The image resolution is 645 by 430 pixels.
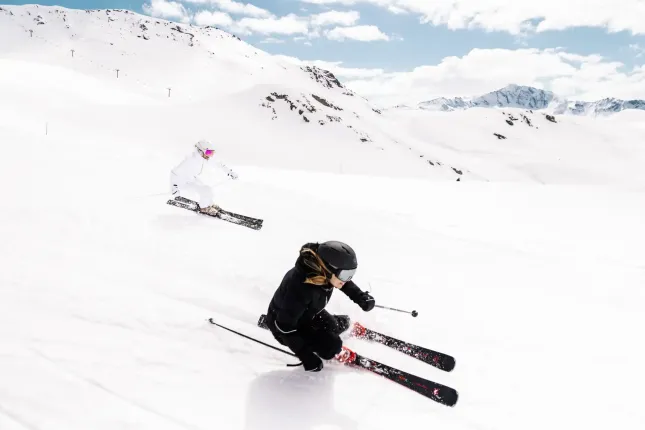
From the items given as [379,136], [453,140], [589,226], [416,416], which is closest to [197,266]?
[416,416]

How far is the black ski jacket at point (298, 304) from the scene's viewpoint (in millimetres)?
4121

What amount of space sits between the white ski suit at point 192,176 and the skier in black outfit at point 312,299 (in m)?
5.27

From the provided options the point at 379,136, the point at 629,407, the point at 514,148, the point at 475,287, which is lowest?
the point at 629,407

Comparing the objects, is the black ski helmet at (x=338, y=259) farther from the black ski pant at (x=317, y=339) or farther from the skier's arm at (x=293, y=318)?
the black ski pant at (x=317, y=339)

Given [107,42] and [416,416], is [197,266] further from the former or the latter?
[107,42]

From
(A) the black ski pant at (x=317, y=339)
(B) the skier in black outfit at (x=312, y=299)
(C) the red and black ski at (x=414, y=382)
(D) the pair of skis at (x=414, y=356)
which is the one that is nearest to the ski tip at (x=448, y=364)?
(D) the pair of skis at (x=414, y=356)

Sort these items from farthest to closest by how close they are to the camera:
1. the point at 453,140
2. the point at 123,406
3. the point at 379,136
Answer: the point at 453,140, the point at 379,136, the point at 123,406

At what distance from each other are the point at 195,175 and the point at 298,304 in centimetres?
597

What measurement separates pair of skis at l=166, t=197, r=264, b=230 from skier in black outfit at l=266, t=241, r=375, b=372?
4.41m

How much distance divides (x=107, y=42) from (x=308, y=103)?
75651 millimetres

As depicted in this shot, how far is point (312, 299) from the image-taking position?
4.16 m

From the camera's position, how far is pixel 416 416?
3.95 m

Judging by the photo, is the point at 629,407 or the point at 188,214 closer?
the point at 629,407

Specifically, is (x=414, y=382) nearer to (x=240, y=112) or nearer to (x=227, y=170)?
(x=227, y=170)
